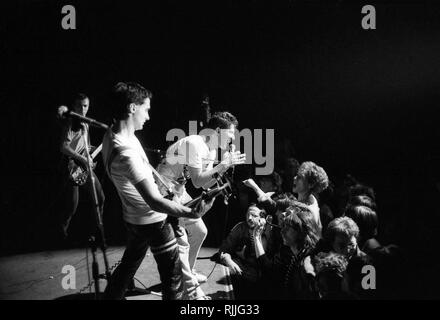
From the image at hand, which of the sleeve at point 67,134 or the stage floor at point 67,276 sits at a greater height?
the sleeve at point 67,134

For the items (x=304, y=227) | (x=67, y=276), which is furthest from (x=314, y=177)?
(x=67, y=276)

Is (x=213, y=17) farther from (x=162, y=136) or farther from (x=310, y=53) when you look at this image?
(x=162, y=136)

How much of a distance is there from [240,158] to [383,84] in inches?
175

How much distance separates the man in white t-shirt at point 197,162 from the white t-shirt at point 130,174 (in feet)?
2.33

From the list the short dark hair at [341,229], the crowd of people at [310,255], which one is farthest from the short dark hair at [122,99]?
the short dark hair at [341,229]

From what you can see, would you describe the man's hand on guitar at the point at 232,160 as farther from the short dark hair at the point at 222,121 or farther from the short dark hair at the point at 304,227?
the short dark hair at the point at 304,227

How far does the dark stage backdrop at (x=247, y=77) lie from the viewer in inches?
218

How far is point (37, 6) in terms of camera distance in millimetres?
5316

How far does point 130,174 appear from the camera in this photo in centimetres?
191

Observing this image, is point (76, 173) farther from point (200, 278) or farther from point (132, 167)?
point (132, 167)

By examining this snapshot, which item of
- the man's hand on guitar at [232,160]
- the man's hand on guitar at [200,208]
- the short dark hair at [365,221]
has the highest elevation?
the man's hand on guitar at [232,160]

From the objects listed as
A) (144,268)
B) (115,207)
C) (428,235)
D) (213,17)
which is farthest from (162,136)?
(428,235)

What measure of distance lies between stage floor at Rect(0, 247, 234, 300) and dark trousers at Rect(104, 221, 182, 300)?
0.75 meters
